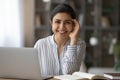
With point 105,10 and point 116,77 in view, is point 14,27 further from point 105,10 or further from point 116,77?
point 116,77

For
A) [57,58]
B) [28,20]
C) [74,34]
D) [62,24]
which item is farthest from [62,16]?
[28,20]

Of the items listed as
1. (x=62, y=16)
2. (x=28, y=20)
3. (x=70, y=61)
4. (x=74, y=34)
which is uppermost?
(x=28, y=20)

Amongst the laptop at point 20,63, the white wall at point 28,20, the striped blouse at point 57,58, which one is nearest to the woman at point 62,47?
the striped blouse at point 57,58

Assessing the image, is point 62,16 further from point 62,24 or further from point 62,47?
point 62,47

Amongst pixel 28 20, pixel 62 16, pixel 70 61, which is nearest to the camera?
pixel 70 61

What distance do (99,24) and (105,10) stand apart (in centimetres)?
29

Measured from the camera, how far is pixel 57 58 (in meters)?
2.12

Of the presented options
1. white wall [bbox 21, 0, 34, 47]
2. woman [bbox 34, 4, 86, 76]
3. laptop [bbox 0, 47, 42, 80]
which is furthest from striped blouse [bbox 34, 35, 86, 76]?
white wall [bbox 21, 0, 34, 47]

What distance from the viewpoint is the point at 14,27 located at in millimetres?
5504

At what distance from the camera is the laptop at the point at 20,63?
1735 millimetres

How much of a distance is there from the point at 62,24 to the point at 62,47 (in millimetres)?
169

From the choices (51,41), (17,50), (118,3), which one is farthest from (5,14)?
(17,50)

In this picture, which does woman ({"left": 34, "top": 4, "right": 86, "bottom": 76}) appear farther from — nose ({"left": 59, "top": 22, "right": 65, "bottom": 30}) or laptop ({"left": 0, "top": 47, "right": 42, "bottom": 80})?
laptop ({"left": 0, "top": 47, "right": 42, "bottom": 80})

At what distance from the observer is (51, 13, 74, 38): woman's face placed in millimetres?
2170
